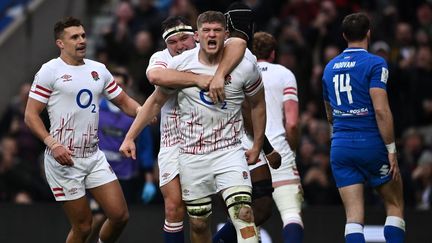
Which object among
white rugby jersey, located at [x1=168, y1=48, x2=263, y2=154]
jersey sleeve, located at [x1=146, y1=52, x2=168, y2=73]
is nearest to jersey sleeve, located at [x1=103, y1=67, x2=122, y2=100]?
jersey sleeve, located at [x1=146, y1=52, x2=168, y2=73]

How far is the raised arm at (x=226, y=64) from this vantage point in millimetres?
10594

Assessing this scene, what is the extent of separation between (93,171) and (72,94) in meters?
0.80

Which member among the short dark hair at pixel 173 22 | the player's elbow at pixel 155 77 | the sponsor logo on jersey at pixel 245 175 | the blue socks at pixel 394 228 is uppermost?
the short dark hair at pixel 173 22

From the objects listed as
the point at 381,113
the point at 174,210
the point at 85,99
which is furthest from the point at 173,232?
the point at 381,113

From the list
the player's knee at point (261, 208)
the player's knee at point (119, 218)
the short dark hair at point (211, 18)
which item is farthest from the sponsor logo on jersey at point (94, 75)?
the player's knee at point (261, 208)

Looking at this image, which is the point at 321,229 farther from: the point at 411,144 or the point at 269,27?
the point at 269,27

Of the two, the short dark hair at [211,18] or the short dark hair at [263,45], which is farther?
the short dark hair at [263,45]

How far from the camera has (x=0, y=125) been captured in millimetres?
20297

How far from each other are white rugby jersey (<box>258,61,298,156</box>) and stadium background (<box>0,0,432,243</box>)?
113 inches

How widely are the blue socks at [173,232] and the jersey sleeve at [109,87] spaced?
1.63 meters

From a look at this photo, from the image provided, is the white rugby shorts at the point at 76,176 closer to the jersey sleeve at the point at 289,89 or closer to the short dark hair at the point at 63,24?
the short dark hair at the point at 63,24

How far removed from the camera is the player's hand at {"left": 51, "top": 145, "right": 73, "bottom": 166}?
11828mm

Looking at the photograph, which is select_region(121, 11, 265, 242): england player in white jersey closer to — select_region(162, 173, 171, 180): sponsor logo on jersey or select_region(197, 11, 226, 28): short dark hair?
select_region(197, 11, 226, 28): short dark hair

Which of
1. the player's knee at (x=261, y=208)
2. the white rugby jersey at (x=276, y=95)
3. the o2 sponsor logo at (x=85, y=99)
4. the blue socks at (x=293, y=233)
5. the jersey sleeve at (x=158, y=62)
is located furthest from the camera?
the white rugby jersey at (x=276, y=95)
